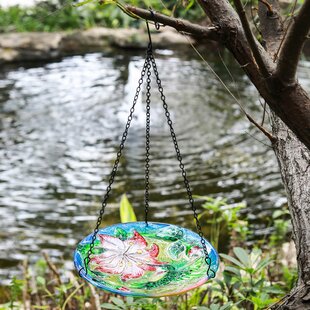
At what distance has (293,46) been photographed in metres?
1.21

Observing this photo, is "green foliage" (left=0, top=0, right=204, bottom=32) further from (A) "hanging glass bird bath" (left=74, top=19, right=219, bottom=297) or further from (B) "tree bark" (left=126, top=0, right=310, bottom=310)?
(B) "tree bark" (left=126, top=0, right=310, bottom=310)

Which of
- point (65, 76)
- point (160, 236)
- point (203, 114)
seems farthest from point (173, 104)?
point (160, 236)

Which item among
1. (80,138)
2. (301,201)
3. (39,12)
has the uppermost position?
(39,12)

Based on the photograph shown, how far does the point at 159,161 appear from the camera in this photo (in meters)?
5.16

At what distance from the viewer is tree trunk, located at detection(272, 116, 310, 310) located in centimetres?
153

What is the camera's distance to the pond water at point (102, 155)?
4125mm

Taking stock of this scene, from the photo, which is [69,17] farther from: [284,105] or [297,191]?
[284,105]

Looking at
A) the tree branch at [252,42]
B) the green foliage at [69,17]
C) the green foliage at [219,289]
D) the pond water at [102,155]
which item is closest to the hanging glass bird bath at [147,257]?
the green foliage at [219,289]

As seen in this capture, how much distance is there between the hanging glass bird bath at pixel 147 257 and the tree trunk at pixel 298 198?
26 centimetres

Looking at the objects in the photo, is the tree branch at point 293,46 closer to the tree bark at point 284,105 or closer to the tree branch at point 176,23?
the tree bark at point 284,105

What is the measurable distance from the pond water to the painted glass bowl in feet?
3.85

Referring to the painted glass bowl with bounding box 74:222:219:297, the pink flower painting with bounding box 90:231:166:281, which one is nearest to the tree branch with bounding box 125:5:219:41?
the painted glass bowl with bounding box 74:222:219:297

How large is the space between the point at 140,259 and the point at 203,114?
4.60m

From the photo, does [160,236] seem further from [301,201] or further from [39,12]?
[39,12]
